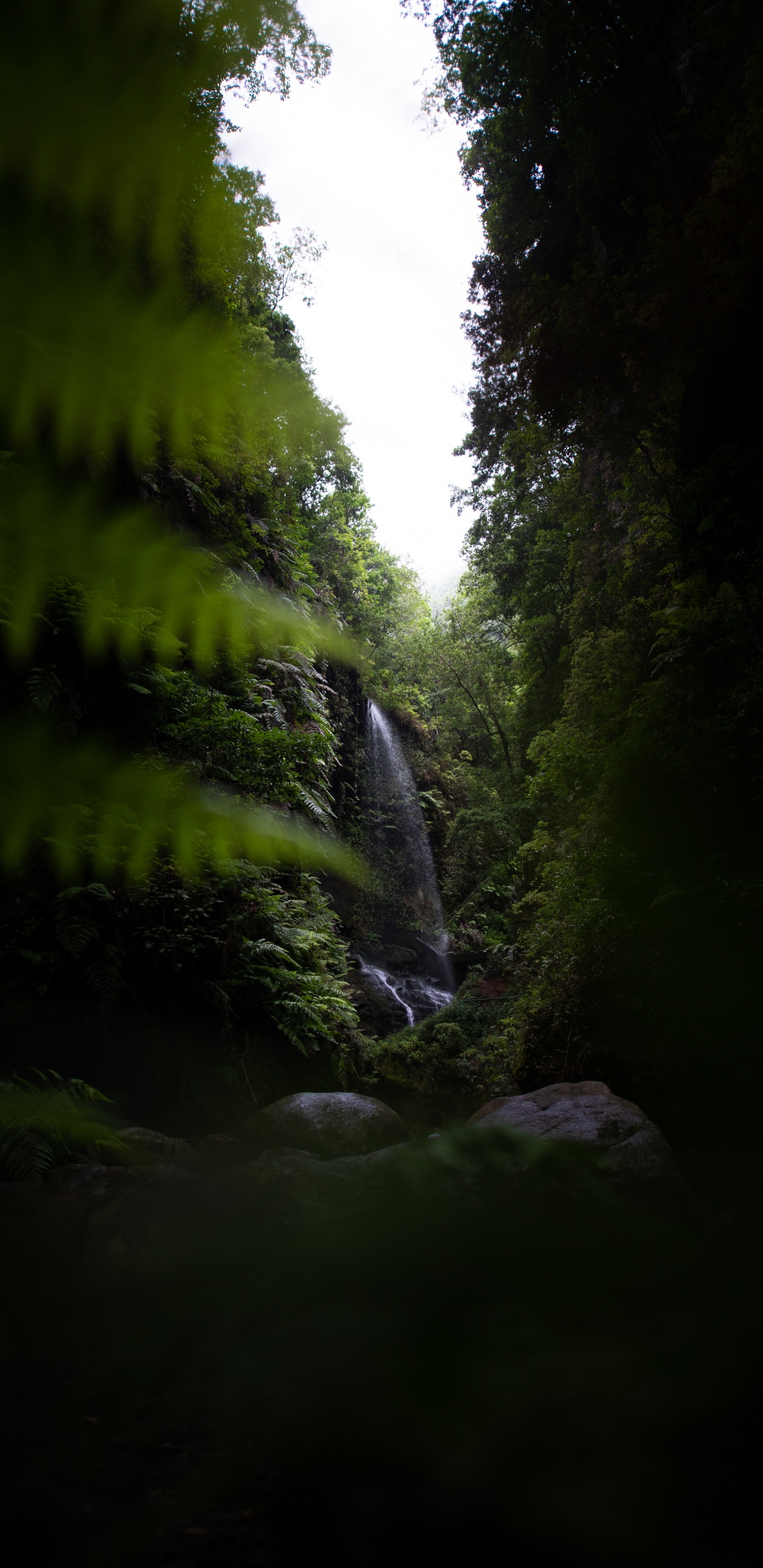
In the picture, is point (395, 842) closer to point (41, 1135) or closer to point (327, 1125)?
point (327, 1125)

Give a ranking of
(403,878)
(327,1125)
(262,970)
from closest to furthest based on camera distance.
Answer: (327,1125)
(262,970)
(403,878)

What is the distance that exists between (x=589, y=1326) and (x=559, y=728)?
7.16 metres

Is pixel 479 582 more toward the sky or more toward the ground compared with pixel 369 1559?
more toward the sky

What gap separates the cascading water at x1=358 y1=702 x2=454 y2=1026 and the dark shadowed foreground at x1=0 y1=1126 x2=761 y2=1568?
9883 mm

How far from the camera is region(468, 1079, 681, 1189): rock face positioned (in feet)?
5.65

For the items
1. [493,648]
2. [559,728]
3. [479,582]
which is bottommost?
[559,728]

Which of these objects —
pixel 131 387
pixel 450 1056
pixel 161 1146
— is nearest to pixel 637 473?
pixel 131 387

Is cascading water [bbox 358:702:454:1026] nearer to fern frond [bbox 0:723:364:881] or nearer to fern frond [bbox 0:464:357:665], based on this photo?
fern frond [bbox 0:723:364:881]

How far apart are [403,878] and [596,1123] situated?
37.7 ft

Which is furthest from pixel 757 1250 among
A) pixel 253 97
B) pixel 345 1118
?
pixel 345 1118

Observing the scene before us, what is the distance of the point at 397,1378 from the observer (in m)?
0.47

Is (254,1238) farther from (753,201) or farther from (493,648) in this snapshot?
(493,648)

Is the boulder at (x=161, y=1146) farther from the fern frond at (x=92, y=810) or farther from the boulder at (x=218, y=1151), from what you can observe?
the fern frond at (x=92, y=810)

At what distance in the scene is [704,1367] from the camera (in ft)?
1.59
